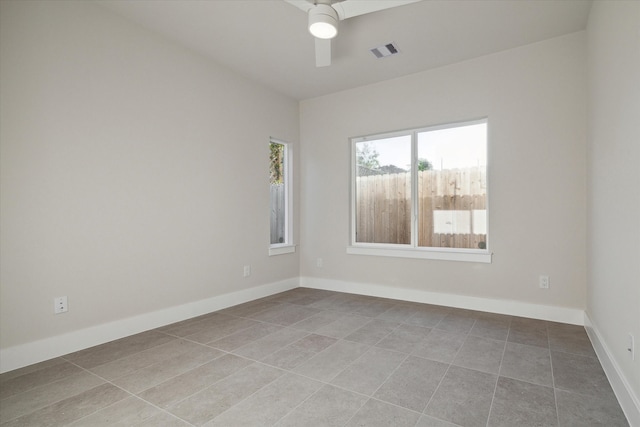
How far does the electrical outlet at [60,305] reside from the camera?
2.48 m

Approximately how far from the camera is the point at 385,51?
349 centimetres

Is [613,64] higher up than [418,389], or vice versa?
[613,64]

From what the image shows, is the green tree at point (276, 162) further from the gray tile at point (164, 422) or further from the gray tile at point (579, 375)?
the gray tile at point (579, 375)

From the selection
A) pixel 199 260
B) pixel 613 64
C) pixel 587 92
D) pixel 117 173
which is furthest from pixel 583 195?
pixel 117 173

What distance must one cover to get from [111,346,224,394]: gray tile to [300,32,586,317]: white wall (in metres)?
2.43

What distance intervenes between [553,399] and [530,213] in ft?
6.58

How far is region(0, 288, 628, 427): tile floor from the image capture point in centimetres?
173

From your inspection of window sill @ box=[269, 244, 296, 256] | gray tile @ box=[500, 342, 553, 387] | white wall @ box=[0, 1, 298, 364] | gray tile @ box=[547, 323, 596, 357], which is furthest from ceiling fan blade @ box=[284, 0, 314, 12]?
gray tile @ box=[547, 323, 596, 357]

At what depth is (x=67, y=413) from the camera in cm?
176

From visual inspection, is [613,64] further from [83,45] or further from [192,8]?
[83,45]

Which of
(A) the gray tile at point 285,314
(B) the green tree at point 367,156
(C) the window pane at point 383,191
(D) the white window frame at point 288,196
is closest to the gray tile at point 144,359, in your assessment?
(A) the gray tile at point 285,314

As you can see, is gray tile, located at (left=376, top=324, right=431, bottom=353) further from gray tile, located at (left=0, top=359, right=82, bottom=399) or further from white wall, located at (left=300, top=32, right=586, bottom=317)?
gray tile, located at (left=0, top=359, right=82, bottom=399)

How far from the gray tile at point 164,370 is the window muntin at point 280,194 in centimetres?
216

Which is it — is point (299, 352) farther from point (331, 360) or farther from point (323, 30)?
point (323, 30)
